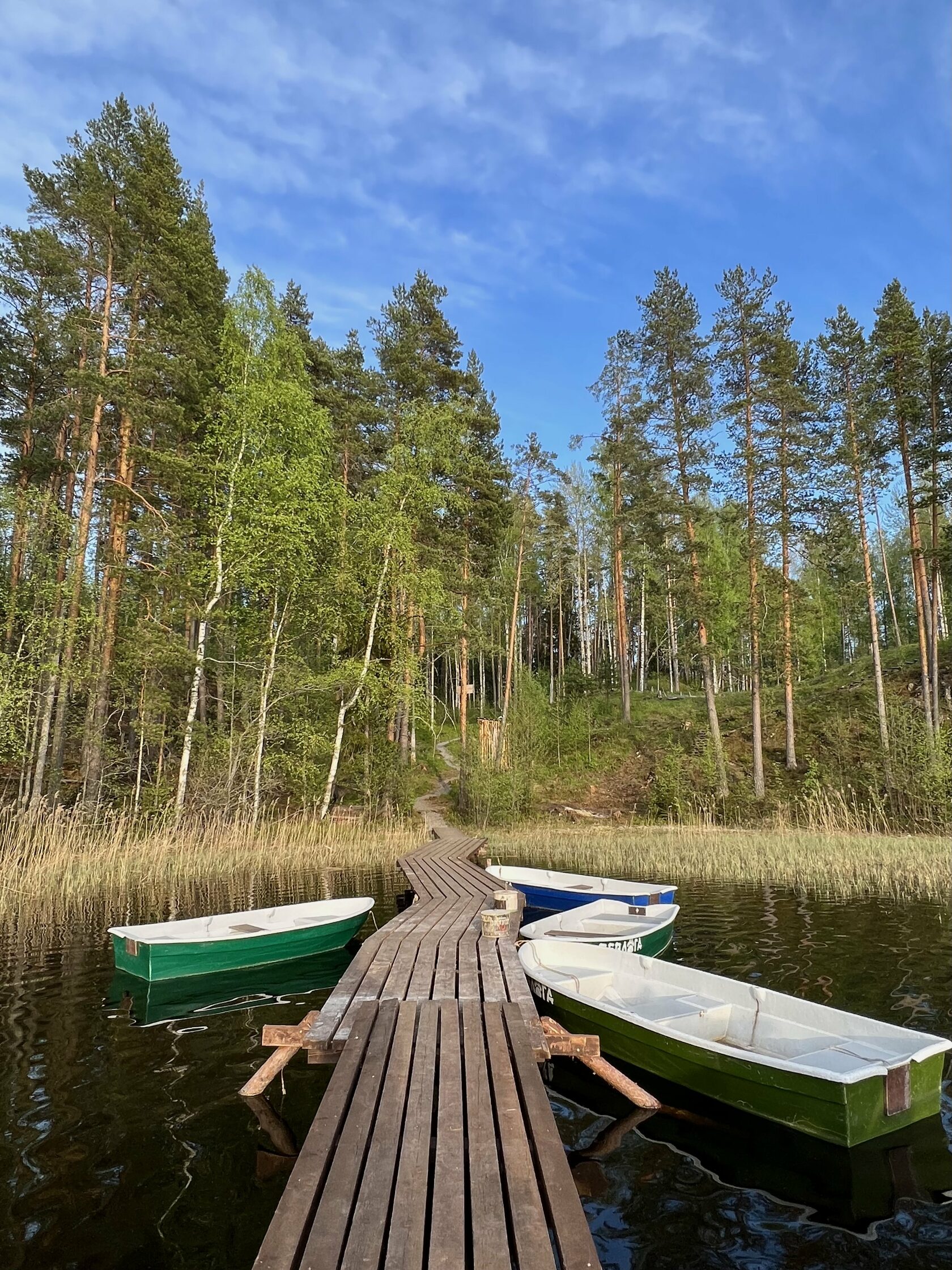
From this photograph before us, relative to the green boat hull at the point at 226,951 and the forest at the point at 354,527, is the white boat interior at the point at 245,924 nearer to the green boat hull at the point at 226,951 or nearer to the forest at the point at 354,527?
the green boat hull at the point at 226,951

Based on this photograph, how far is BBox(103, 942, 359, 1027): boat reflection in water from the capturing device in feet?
21.1

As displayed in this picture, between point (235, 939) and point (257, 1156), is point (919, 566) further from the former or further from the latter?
point (257, 1156)

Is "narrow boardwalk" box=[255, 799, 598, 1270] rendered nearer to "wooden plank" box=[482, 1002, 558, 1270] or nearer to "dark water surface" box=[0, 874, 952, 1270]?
"wooden plank" box=[482, 1002, 558, 1270]

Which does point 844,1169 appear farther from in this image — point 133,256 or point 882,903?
point 133,256

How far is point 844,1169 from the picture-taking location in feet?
12.7

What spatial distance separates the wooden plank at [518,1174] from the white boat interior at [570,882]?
233 inches

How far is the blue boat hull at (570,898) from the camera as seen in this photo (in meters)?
9.16

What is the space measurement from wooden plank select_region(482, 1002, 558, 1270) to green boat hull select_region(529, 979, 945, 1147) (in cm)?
126

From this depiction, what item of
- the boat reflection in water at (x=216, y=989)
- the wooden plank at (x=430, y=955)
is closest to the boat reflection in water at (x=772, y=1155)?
the wooden plank at (x=430, y=955)

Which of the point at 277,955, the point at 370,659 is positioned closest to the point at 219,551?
the point at 370,659

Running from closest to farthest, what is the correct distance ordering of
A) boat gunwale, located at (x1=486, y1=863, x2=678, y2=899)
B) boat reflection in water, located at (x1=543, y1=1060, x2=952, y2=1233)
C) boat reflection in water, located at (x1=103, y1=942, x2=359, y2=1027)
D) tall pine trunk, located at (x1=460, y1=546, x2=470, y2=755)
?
boat reflection in water, located at (x1=543, y1=1060, x2=952, y2=1233), boat reflection in water, located at (x1=103, y1=942, x2=359, y2=1027), boat gunwale, located at (x1=486, y1=863, x2=678, y2=899), tall pine trunk, located at (x1=460, y1=546, x2=470, y2=755)

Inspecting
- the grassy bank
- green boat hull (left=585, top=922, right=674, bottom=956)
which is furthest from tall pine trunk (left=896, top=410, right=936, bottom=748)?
the grassy bank

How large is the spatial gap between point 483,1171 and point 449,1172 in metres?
0.14

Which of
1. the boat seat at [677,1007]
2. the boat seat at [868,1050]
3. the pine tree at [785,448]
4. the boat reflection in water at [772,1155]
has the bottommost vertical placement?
the boat reflection in water at [772,1155]
